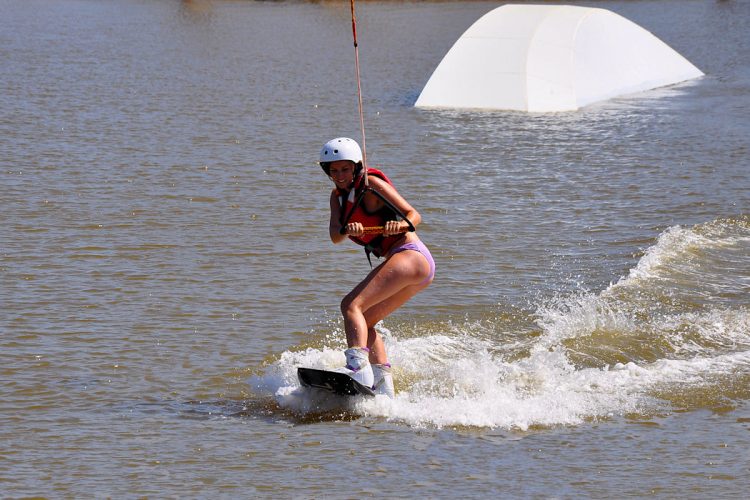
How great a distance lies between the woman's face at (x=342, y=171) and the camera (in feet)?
26.1

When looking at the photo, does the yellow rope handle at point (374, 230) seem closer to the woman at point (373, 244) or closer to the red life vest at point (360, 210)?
the woman at point (373, 244)

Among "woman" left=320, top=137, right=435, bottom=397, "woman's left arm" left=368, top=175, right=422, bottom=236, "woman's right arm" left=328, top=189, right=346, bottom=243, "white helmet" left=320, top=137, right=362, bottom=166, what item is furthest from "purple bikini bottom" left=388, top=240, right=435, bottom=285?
"white helmet" left=320, top=137, right=362, bottom=166

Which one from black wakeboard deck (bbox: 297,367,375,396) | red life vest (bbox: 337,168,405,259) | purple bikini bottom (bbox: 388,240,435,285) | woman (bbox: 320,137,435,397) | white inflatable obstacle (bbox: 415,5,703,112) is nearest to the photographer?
black wakeboard deck (bbox: 297,367,375,396)

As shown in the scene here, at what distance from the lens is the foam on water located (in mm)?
8031

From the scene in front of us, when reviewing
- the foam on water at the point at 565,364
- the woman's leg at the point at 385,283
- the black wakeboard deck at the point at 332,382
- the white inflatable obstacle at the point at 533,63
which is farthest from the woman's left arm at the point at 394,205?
the white inflatable obstacle at the point at 533,63

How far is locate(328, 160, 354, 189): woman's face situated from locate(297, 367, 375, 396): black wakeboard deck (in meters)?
1.22

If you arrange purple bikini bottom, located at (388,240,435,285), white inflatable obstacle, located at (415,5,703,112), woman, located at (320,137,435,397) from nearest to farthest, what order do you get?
1. woman, located at (320,137,435,397)
2. purple bikini bottom, located at (388,240,435,285)
3. white inflatable obstacle, located at (415,5,703,112)

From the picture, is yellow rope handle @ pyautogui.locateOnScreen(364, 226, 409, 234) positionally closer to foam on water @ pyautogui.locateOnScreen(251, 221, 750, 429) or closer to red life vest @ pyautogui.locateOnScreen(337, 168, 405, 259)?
red life vest @ pyautogui.locateOnScreen(337, 168, 405, 259)

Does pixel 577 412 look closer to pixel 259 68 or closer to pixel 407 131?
pixel 407 131

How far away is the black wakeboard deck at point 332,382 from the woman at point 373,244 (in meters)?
0.05

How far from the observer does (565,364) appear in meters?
9.00

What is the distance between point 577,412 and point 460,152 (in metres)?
10.5

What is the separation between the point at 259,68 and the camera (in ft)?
92.4

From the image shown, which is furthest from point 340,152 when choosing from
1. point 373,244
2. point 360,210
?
point 373,244
